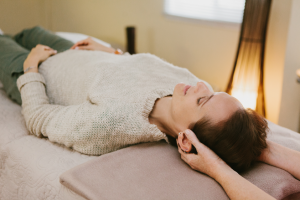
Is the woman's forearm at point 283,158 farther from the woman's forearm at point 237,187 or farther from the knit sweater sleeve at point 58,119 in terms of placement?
the knit sweater sleeve at point 58,119

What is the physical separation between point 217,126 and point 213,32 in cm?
170

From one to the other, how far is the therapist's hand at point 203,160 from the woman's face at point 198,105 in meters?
0.08

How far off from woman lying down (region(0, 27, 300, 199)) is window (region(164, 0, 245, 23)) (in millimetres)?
1206

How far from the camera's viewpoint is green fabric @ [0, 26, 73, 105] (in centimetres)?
132

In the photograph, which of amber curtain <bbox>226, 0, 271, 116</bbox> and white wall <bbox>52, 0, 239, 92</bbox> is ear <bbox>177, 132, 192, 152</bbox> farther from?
white wall <bbox>52, 0, 239, 92</bbox>

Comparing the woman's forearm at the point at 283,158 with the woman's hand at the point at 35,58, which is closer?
the woman's forearm at the point at 283,158

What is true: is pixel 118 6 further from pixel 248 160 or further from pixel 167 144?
pixel 248 160

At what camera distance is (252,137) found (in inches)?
33.8

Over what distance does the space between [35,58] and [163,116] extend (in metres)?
0.78

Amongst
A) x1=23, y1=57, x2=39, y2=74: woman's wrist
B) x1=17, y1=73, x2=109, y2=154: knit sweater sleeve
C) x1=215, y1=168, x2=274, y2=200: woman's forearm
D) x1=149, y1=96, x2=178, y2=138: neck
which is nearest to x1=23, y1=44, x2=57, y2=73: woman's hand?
x1=23, y1=57, x2=39, y2=74: woman's wrist

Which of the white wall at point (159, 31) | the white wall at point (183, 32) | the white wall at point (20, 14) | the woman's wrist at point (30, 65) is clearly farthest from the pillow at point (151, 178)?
the white wall at point (20, 14)

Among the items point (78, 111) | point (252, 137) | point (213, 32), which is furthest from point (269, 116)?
point (78, 111)

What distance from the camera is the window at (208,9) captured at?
2215 millimetres

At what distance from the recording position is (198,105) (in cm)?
94
